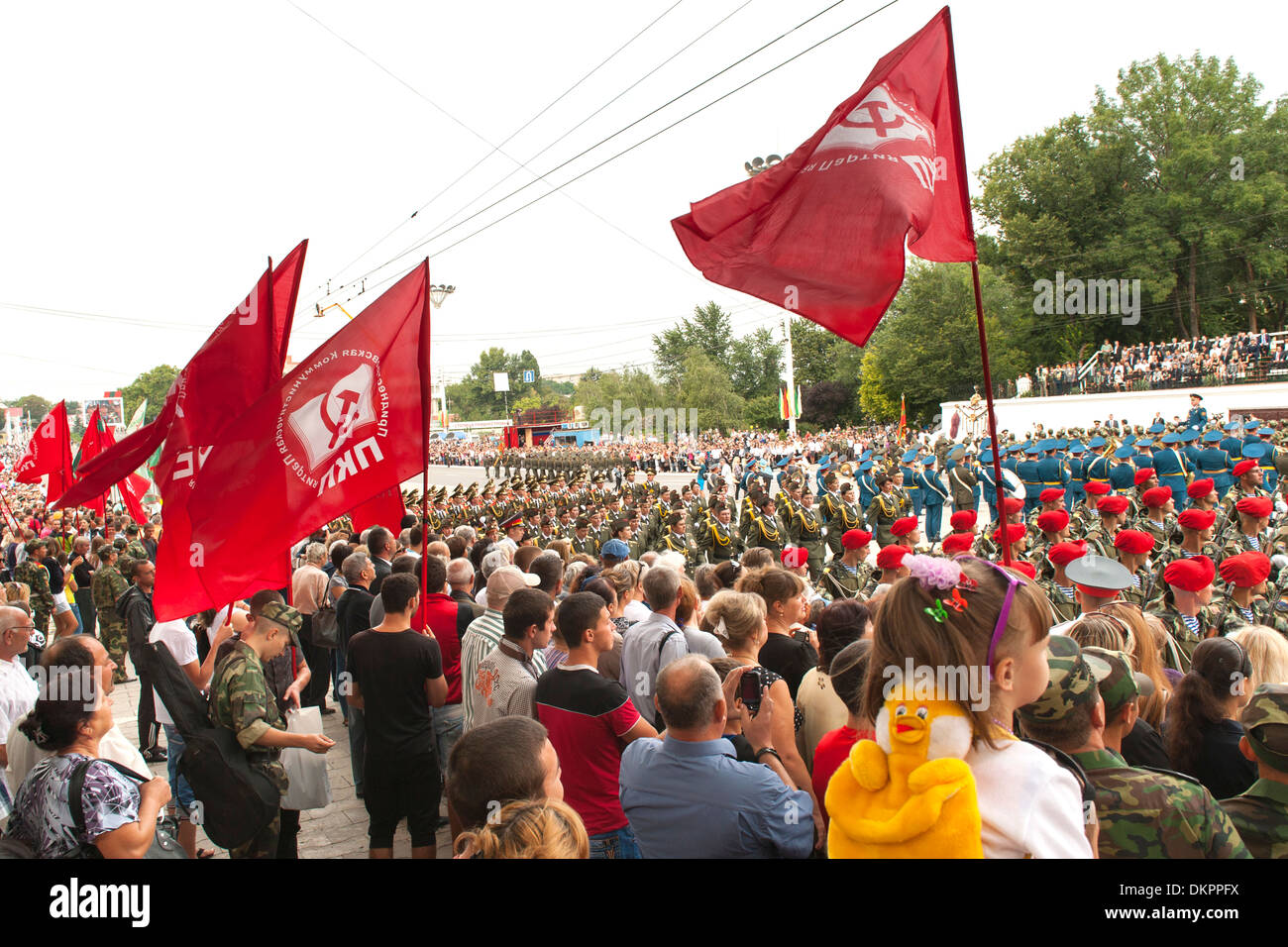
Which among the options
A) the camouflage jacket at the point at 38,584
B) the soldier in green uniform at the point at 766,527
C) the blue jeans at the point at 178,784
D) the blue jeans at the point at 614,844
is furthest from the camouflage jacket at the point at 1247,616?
the camouflage jacket at the point at 38,584

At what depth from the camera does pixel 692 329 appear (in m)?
91.9

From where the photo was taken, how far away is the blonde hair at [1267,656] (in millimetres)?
3418

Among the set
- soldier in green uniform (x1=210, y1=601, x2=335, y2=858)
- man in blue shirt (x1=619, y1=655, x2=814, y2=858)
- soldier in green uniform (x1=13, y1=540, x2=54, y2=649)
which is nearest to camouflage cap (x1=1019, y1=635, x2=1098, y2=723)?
man in blue shirt (x1=619, y1=655, x2=814, y2=858)

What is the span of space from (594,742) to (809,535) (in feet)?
36.1

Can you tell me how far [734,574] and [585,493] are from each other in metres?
17.6

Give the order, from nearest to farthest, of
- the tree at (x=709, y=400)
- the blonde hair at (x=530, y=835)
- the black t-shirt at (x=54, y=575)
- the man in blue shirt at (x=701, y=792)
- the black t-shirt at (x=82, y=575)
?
the blonde hair at (x=530, y=835), the man in blue shirt at (x=701, y=792), the black t-shirt at (x=54, y=575), the black t-shirt at (x=82, y=575), the tree at (x=709, y=400)

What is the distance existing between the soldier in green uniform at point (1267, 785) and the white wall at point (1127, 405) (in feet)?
103

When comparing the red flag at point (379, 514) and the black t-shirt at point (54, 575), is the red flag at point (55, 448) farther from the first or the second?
the red flag at point (379, 514)

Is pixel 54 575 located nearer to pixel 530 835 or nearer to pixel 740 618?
pixel 740 618

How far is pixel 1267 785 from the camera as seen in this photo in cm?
248

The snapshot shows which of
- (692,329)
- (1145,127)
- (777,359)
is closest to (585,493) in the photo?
(1145,127)

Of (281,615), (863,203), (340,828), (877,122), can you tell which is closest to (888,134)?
(877,122)
